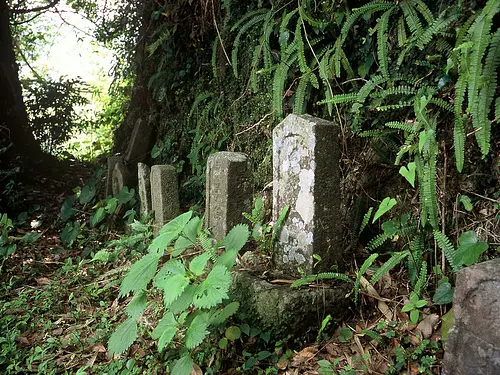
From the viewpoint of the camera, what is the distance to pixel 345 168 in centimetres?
371

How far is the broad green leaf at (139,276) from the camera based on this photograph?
2.75 metres

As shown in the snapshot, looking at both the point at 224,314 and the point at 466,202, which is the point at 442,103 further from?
the point at 224,314

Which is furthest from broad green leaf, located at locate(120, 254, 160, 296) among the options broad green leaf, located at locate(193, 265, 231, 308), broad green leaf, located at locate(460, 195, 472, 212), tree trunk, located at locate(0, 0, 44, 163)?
tree trunk, located at locate(0, 0, 44, 163)

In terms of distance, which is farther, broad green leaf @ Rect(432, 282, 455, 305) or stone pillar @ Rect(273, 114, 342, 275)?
stone pillar @ Rect(273, 114, 342, 275)

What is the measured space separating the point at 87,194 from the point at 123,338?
3.70m

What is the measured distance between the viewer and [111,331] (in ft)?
11.5

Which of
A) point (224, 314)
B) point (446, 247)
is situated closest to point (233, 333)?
point (224, 314)

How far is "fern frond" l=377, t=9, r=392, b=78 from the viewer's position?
3256 mm

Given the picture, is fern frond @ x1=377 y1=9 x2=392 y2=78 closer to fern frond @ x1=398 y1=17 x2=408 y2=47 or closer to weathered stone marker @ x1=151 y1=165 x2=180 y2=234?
fern frond @ x1=398 y1=17 x2=408 y2=47

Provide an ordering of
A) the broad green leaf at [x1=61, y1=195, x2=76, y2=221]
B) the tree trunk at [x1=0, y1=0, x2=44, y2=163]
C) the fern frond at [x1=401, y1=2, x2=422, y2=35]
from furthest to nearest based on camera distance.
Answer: the tree trunk at [x1=0, y1=0, x2=44, y2=163], the broad green leaf at [x1=61, y1=195, x2=76, y2=221], the fern frond at [x1=401, y1=2, x2=422, y2=35]

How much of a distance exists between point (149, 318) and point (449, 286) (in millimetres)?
2090

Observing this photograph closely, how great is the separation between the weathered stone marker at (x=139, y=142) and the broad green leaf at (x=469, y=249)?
4.75 meters

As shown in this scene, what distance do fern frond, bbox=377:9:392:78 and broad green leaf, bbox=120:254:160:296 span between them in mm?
2016

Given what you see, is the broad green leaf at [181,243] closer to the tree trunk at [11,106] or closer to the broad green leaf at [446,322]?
Answer: the broad green leaf at [446,322]
